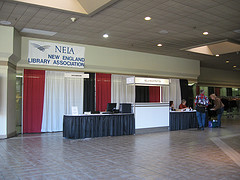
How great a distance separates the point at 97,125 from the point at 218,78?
13.2m

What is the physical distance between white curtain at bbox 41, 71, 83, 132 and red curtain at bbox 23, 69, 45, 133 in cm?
18

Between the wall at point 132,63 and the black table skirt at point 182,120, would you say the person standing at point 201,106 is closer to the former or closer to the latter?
the black table skirt at point 182,120

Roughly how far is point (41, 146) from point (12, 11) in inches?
146

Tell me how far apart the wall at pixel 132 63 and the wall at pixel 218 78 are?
121 inches

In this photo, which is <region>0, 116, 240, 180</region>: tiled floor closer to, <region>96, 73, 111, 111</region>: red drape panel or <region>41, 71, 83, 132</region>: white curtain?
<region>41, 71, 83, 132</region>: white curtain

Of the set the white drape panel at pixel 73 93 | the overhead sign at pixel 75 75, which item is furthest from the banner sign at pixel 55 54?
the white drape panel at pixel 73 93

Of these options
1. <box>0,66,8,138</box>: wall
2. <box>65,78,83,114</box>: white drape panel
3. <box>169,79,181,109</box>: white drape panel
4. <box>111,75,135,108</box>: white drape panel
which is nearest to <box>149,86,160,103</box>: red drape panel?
<box>169,79,181,109</box>: white drape panel

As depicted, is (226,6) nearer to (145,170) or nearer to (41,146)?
(145,170)

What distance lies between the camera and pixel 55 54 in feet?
32.5

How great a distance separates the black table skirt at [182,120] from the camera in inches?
403

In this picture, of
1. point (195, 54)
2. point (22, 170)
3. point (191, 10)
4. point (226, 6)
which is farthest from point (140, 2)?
point (195, 54)

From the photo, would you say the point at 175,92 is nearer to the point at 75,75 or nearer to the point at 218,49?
the point at 218,49

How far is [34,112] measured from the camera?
9.67m

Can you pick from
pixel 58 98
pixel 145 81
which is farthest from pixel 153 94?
pixel 58 98
